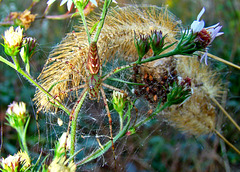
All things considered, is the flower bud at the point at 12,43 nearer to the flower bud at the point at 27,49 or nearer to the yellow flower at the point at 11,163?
the flower bud at the point at 27,49

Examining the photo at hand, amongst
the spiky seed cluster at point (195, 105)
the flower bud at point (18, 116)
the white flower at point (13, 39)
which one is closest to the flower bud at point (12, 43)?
the white flower at point (13, 39)

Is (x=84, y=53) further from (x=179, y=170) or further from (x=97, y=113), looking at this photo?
(x=179, y=170)

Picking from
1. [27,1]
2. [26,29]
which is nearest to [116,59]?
[26,29]

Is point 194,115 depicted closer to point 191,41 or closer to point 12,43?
point 191,41

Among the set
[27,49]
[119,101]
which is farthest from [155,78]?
[27,49]

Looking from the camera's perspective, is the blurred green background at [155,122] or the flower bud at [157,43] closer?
the flower bud at [157,43]
